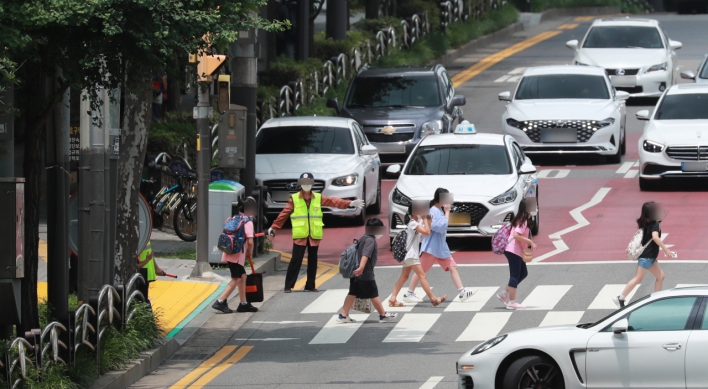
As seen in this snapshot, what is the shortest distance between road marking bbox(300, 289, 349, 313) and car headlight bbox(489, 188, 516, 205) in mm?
2895

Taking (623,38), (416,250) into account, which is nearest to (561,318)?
(416,250)

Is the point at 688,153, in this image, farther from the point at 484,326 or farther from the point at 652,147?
the point at 484,326

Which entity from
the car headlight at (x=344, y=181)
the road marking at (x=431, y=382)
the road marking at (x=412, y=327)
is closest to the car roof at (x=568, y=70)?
the car headlight at (x=344, y=181)

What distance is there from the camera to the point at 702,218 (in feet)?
69.7

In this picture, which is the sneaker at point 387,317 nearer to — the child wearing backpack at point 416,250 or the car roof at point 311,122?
the child wearing backpack at point 416,250

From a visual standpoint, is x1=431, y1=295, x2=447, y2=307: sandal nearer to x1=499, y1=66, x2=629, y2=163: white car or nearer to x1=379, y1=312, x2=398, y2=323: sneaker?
x1=379, y1=312, x2=398, y2=323: sneaker

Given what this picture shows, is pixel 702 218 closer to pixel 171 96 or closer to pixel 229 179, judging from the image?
pixel 229 179

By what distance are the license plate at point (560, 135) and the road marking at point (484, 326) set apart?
10921 millimetres

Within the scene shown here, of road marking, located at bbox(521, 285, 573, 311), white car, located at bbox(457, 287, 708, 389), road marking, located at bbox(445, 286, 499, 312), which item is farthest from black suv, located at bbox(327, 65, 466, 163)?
white car, located at bbox(457, 287, 708, 389)

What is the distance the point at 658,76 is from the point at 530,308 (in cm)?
1833

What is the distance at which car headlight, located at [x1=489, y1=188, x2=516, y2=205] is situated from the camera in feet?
63.9

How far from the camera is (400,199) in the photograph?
19812 millimetres

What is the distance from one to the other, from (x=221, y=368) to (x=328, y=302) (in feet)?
11.6

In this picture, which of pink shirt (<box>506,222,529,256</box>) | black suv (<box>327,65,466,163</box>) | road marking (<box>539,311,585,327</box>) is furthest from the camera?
black suv (<box>327,65,466,163</box>)
